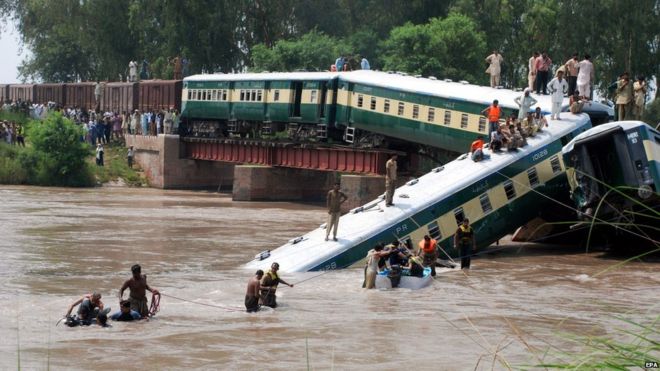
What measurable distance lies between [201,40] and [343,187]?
3065 cm

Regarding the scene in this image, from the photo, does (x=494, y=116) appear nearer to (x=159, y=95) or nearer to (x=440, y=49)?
(x=440, y=49)

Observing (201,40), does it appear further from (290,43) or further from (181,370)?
(181,370)

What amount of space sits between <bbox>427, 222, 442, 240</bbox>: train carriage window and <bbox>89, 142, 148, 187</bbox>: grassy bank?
35084 mm

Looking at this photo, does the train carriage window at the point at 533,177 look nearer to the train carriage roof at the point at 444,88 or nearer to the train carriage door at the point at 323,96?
the train carriage roof at the point at 444,88

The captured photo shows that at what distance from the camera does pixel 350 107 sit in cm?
4212

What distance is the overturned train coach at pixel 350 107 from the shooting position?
118ft

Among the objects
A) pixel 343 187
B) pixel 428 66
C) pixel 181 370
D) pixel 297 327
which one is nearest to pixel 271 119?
pixel 343 187

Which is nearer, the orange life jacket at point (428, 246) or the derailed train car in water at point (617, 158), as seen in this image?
the orange life jacket at point (428, 246)

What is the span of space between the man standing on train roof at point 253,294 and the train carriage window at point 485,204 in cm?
851

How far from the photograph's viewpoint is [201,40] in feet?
235

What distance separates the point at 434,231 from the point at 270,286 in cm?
698

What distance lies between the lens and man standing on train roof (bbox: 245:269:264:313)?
766 inches

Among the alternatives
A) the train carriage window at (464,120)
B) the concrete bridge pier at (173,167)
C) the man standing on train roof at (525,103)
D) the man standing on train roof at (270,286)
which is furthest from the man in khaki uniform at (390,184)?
the concrete bridge pier at (173,167)

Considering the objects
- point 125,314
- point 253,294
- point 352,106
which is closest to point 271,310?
point 253,294
